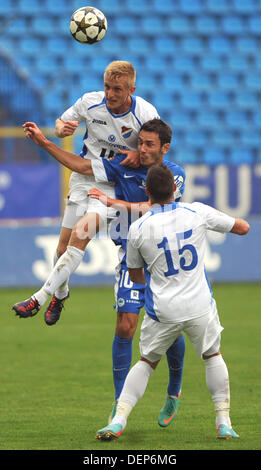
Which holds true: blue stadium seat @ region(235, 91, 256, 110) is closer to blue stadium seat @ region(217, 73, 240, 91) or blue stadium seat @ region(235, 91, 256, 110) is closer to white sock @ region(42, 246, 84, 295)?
blue stadium seat @ region(217, 73, 240, 91)

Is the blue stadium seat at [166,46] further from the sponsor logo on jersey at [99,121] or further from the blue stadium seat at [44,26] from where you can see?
the sponsor logo on jersey at [99,121]

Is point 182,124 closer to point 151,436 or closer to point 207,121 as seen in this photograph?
point 207,121

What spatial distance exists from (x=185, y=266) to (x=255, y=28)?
13.6m

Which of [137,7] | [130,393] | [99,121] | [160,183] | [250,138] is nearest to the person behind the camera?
[160,183]

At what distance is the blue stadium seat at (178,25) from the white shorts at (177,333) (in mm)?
12965

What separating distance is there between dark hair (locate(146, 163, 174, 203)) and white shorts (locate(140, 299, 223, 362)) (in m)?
0.73

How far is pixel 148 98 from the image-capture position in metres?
16.4

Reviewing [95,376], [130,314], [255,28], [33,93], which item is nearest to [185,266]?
[130,314]

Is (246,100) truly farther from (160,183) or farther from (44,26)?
(160,183)

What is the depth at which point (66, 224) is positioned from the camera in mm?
6410

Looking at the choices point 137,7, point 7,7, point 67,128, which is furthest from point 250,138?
point 67,128

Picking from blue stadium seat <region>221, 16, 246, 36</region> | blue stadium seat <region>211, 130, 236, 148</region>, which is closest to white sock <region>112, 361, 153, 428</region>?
blue stadium seat <region>211, 130, 236, 148</region>

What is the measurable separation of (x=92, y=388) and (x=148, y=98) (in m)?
9.98

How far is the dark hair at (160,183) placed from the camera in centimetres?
498
